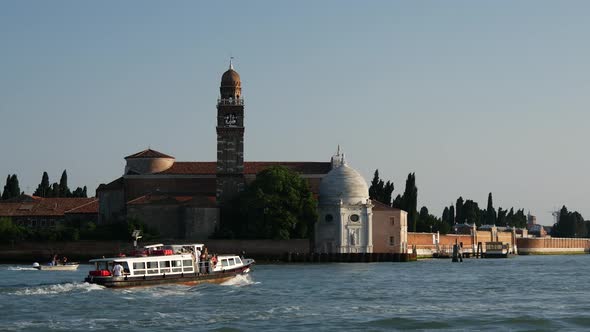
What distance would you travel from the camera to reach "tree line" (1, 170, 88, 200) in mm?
116181

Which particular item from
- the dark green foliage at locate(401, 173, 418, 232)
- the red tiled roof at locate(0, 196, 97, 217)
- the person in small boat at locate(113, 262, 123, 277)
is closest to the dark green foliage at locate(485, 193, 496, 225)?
the dark green foliage at locate(401, 173, 418, 232)

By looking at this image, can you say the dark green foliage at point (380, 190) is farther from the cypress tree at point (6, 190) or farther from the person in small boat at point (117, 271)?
the person in small boat at point (117, 271)

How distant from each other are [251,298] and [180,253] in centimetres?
786

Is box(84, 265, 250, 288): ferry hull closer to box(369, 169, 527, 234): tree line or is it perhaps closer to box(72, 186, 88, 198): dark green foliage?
box(369, 169, 527, 234): tree line

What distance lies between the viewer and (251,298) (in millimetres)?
41906

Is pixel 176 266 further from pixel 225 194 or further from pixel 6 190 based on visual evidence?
pixel 6 190

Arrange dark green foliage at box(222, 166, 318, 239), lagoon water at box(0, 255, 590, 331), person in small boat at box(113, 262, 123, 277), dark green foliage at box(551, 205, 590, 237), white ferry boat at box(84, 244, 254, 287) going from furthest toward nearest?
dark green foliage at box(551, 205, 590, 237)
dark green foliage at box(222, 166, 318, 239)
white ferry boat at box(84, 244, 254, 287)
person in small boat at box(113, 262, 123, 277)
lagoon water at box(0, 255, 590, 331)

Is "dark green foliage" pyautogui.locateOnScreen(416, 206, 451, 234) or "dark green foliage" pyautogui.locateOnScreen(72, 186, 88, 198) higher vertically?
"dark green foliage" pyautogui.locateOnScreen(72, 186, 88, 198)

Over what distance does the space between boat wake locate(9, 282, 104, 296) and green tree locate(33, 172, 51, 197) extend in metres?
75.9

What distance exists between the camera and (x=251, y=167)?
92375 mm

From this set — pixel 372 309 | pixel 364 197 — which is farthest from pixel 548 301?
pixel 364 197

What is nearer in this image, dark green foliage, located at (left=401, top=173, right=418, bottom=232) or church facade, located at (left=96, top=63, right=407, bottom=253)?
church facade, located at (left=96, top=63, right=407, bottom=253)

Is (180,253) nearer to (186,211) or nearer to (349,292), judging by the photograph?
(349,292)

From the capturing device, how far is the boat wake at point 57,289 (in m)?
43.0
